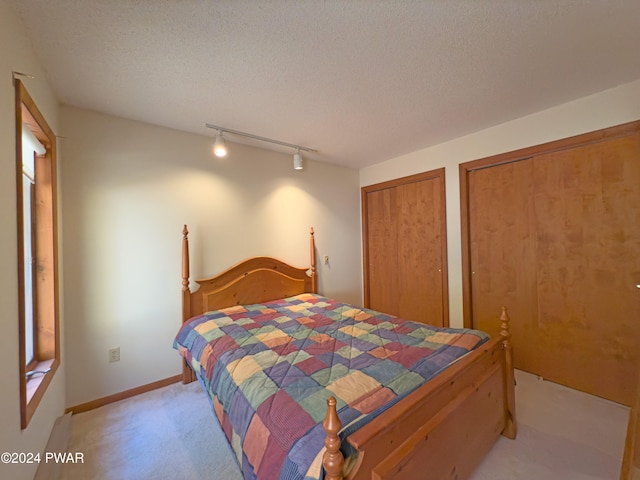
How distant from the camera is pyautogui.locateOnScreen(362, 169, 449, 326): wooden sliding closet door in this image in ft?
10.00

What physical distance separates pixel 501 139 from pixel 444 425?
8.55ft

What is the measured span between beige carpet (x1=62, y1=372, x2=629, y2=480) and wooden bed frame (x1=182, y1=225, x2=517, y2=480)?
0.53ft

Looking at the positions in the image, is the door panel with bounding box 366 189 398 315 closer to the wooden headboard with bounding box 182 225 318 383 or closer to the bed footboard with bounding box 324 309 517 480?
the wooden headboard with bounding box 182 225 318 383

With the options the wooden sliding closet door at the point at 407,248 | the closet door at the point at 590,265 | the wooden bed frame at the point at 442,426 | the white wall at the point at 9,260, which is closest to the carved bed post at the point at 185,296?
the white wall at the point at 9,260

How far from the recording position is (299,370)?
1355 mm

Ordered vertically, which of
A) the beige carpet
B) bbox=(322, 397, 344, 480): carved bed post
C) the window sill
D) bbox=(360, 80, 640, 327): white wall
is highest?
bbox=(360, 80, 640, 327): white wall

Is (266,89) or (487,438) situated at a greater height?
(266,89)

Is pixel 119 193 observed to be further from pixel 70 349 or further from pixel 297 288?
pixel 297 288

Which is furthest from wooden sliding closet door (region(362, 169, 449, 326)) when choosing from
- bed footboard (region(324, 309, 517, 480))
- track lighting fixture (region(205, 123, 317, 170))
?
bed footboard (region(324, 309, 517, 480))

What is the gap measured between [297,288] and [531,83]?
9.30 feet

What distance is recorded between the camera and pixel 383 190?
3686 millimetres

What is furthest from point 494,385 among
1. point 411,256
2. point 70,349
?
point 70,349

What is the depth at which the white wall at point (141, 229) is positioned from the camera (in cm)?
203

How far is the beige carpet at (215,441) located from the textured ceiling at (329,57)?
7.91ft
